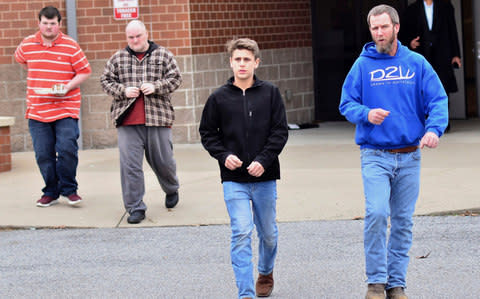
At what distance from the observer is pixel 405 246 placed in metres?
5.88

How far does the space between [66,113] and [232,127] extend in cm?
357

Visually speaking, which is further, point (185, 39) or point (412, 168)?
point (185, 39)

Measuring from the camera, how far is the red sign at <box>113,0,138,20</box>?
474 inches

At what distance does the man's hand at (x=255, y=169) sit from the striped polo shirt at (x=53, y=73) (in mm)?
3734

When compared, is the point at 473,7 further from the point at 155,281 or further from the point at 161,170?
the point at 155,281

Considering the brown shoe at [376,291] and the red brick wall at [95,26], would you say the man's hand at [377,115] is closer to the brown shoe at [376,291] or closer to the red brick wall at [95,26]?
the brown shoe at [376,291]

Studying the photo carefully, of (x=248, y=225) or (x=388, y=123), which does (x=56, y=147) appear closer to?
(x=248, y=225)

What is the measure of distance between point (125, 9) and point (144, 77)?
12.6 feet

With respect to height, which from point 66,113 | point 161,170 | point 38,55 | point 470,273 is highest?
point 38,55

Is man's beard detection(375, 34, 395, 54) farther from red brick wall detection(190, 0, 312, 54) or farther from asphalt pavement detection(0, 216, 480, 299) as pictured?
red brick wall detection(190, 0, 312, 54)

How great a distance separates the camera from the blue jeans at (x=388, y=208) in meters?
5.71

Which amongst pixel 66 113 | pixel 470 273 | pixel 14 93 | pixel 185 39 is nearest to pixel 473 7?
pixel 185 39

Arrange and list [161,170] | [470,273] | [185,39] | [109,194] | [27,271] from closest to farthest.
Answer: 1. [470,273]
2. [27,271]
3. [161,170]
4. [109,194]
5. [185,39]

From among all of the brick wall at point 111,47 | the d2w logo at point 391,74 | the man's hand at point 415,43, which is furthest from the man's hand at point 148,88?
the man's hand at point 415,43
